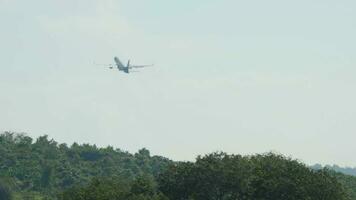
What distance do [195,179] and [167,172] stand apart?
5.02m

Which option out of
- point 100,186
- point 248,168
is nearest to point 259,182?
point 248,168

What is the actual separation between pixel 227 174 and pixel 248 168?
104 inches

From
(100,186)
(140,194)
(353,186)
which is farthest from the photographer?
(353,186)

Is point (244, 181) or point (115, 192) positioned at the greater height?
point (244, 181)

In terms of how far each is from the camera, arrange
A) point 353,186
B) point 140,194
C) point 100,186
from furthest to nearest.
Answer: point 353,186 < point 100,186 < point 140,194

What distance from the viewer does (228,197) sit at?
91.5 m

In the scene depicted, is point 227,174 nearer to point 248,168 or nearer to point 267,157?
point 248,168

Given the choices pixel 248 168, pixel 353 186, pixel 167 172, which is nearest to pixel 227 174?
pixel 248 168

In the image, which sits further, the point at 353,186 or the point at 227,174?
the point at 353,186

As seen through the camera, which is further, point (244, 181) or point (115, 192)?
point (115, 192)

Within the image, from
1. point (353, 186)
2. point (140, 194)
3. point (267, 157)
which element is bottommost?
point (140, 194)

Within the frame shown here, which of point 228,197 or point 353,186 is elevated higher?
point 353,186

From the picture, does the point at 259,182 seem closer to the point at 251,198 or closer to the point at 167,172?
the point at 251,198

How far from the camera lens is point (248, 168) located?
9188 cm
